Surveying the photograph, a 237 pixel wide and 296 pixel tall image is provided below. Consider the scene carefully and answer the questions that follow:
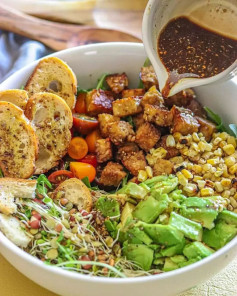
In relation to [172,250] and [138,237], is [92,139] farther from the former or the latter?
[172,250]

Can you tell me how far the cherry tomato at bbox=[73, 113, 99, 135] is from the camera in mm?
3154

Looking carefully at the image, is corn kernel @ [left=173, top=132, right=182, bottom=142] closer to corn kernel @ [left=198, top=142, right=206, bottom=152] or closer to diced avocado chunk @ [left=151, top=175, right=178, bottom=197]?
corn kernel @ [left=198, top=142, right=206, bottom=152]

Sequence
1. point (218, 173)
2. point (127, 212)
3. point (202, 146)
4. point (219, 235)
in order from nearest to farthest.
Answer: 1. point (219, 235)
2. point (127, 212)
3. point (218, 173)
4. point (202, 146)

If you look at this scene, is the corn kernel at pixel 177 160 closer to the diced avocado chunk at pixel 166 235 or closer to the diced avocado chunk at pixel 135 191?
the diced avocado chunk at pixel 135 191

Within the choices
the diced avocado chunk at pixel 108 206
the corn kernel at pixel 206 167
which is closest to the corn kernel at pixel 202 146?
the corn kernel at pixel 206 167

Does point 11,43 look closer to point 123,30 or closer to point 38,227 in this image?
point 123,30

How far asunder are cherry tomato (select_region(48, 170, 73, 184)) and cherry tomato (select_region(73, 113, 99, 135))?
355 millimetres

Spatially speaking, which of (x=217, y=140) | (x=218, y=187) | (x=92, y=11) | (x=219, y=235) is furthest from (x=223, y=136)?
(x=92, y=11)

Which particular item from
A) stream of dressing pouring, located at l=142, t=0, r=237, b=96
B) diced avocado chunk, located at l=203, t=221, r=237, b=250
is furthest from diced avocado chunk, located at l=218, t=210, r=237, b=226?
stream of dressing pouring, located at l=142, t=0, r=237, b=96

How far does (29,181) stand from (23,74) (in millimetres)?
866

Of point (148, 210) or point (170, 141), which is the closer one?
point (148, 210)

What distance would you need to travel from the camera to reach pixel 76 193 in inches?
108

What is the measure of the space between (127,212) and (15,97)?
997 millimetres

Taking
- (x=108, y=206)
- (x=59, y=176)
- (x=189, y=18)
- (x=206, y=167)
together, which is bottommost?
(x=59, y=176)
